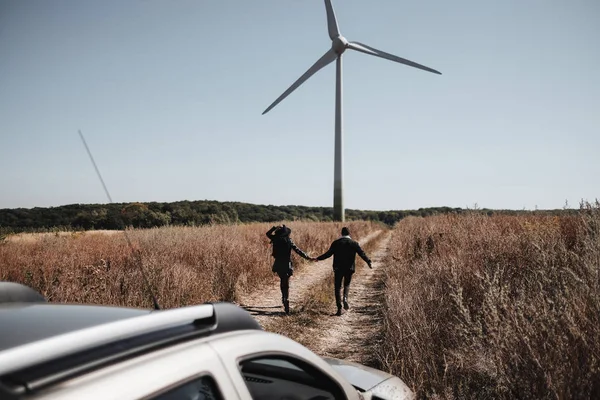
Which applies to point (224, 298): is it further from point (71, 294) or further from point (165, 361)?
point (165, 361)

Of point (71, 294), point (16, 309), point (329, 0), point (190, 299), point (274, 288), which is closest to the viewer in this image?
point (16, 309)

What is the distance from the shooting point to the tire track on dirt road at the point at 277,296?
8.96 m

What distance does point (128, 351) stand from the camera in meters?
1.18

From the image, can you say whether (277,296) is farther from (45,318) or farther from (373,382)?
(45,318)

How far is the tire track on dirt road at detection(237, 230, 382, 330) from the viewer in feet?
29.4

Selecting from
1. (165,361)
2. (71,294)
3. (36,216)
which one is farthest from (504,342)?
(36,216)

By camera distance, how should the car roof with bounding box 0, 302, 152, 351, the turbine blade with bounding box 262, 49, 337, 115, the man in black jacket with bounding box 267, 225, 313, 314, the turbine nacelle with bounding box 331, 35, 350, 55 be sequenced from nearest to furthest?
the car roof with bounding box 0, 302, 152, 351, the man in black jacket with bounding box 267, 225, 313, 314, the turbine blade with bounding box 262, 49, 337, 115, the turbine nacelle with bounding box 331, 35, 350, 55

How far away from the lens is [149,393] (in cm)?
115

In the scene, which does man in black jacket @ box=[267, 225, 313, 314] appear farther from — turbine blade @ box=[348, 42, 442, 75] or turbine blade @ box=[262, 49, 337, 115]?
turbine blade @ box=[348, 42, 442, 75]

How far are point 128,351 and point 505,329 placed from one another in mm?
3804

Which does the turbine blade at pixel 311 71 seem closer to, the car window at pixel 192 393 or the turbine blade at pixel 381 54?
the turbine blade at pixel 381 54

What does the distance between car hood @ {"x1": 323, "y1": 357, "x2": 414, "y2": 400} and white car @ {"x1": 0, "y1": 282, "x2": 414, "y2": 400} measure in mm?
521

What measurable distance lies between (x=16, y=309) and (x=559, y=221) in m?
10.3

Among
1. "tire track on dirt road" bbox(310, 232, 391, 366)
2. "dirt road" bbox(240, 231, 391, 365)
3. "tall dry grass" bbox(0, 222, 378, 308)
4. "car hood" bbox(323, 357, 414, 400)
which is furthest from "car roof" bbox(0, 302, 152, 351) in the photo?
"tall dry grass" bbox(0, 222, 378, 308)
